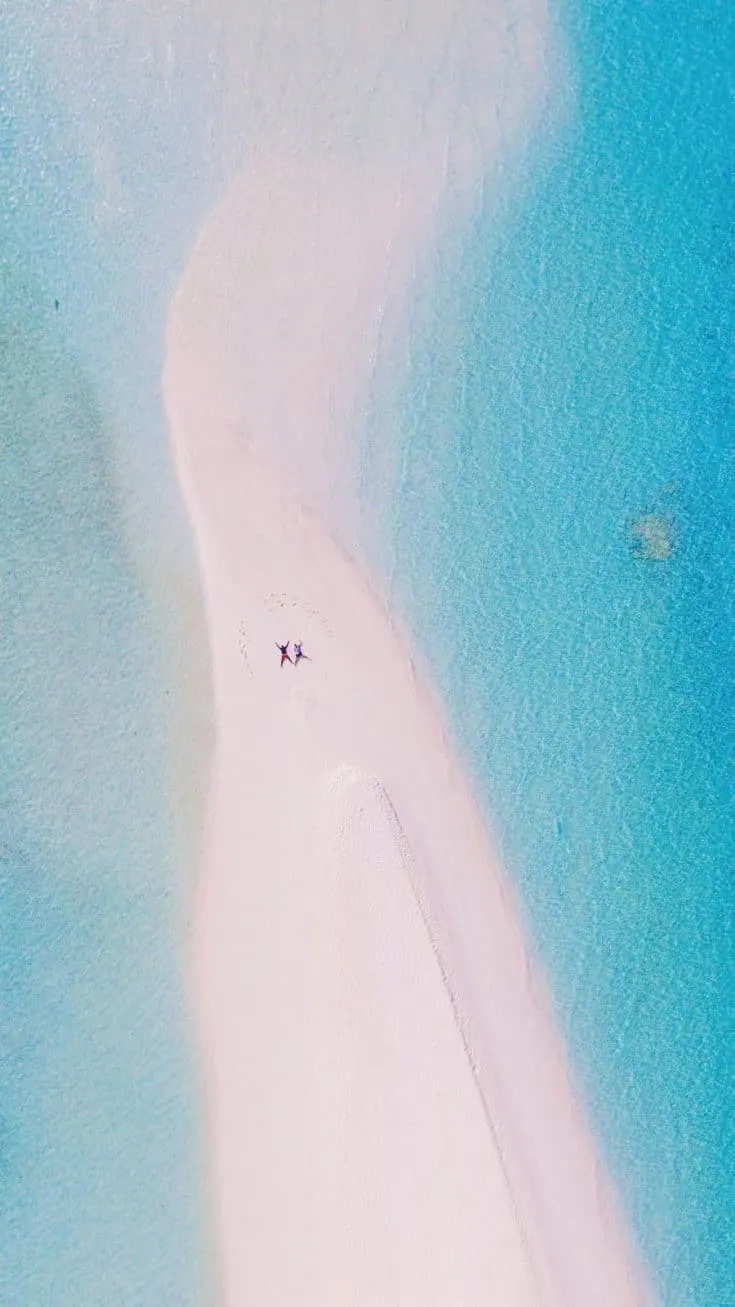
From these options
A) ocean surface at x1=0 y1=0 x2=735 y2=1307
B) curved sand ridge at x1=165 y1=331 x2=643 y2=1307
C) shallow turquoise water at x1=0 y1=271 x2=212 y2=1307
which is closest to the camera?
curved sand ridge at x1=165 y1=331 x2=643 y2=1307

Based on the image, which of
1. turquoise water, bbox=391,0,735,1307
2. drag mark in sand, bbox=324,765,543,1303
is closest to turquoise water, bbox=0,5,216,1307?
drag mark in sand, bbox=324,765,543,1303

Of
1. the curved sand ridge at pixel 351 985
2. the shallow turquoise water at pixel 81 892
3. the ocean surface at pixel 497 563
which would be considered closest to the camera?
the curved sand ridge at pixel 351 985

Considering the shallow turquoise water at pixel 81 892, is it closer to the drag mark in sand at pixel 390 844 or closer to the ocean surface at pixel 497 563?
the ocean surface at pixel 497 563

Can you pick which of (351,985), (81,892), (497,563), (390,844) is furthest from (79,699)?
(497,563)

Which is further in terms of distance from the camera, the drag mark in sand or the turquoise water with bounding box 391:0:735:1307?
the turquoise water with bounding box 391:0:735:1307

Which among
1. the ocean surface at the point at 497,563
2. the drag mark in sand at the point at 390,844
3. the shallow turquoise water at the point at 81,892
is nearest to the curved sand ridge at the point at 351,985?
the drag mark in sand at the point at 390,844

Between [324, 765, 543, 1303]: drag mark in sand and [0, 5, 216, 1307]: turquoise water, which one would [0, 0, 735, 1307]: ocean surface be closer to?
[0, 5, 216, 1307]: turquoise water
